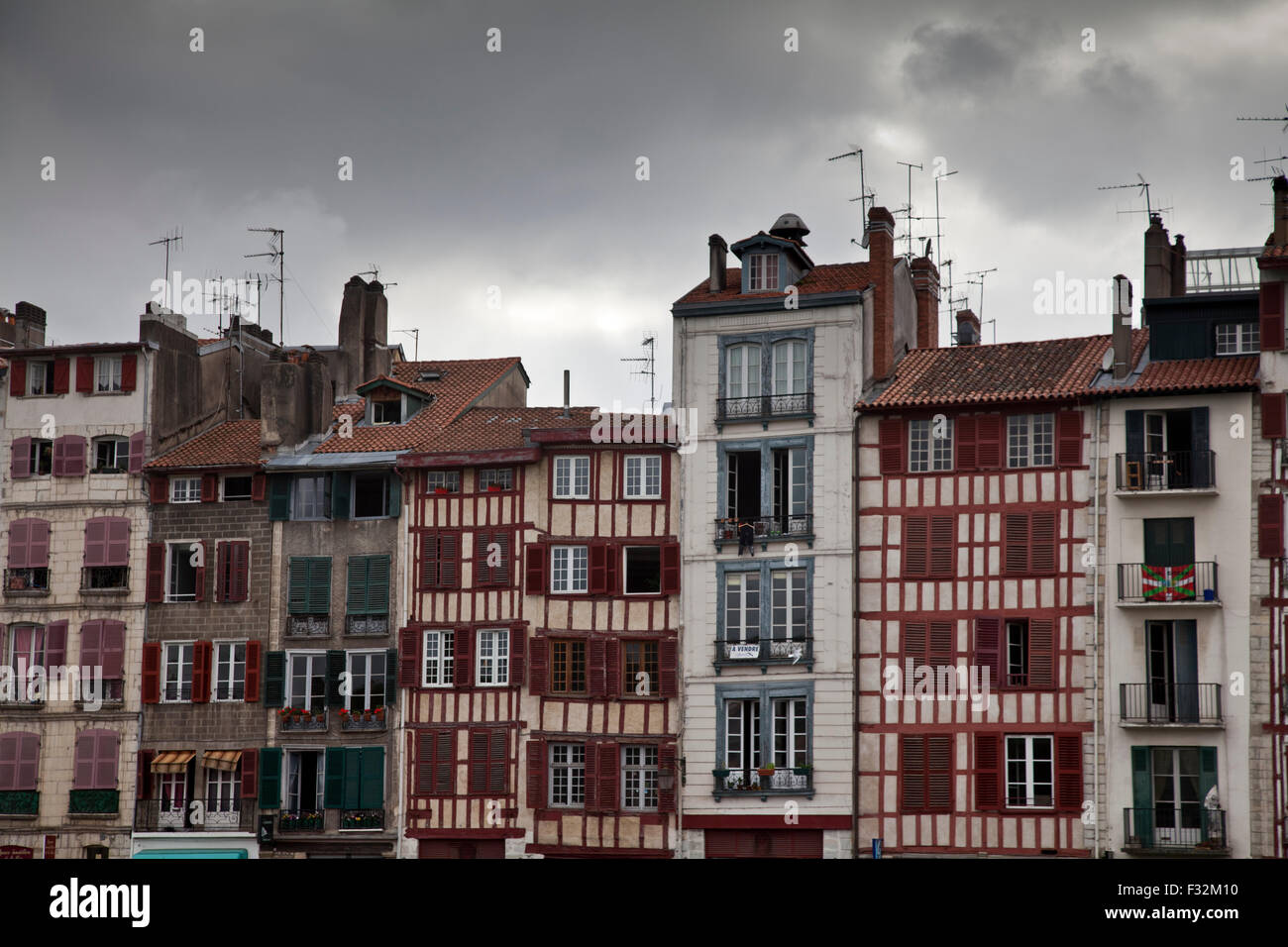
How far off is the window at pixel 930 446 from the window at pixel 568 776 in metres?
11.1

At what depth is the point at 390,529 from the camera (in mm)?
52562

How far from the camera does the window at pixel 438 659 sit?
51.5m

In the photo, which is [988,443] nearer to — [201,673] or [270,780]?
[270,780]

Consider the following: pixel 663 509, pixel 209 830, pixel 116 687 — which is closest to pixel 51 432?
pixel 116 687

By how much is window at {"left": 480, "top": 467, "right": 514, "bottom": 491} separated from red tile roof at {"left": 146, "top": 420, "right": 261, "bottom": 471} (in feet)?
20.7

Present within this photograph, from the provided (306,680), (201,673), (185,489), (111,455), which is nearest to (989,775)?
(306,680)

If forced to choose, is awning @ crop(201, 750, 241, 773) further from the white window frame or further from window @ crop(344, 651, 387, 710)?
the white window frame

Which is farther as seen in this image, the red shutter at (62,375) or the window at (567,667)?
the red shutter at (62,375)

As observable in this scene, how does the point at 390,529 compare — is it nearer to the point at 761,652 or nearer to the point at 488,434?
the point at 488,434

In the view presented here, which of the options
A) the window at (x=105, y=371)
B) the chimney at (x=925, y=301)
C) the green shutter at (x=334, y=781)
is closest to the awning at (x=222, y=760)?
the green shutter at (x=334, y=781)

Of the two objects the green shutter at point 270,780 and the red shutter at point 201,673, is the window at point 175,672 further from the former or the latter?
the green shutter at point 270,780

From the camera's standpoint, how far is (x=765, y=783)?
1902 inches

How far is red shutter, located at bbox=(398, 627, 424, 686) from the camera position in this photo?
5147 cm

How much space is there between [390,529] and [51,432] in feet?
35.2
